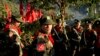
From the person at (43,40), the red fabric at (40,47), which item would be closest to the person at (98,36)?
the person at (43,40)

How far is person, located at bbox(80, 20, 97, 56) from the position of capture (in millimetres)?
12531

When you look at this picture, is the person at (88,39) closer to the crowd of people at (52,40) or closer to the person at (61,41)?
the crowd of people at (52,40)

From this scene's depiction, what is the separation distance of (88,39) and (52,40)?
3.76 m

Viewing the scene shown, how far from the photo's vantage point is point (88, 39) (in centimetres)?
1273

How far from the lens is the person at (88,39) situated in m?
12.5

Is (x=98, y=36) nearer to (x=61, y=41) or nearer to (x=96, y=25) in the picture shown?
(x=96, y=25)

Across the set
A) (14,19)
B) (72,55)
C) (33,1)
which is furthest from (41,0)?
(14,19)

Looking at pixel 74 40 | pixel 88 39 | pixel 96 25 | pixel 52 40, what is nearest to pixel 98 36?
pixel 96 25

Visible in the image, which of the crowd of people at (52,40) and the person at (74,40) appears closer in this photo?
the crowd of people at (52,40)

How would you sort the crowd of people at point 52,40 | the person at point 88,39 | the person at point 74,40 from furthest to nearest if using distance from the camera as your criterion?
the person at point 74,40, the person at point 88,39, the crowd of people at point 52,40

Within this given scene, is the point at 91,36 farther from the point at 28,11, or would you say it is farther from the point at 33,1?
the point at 33,1

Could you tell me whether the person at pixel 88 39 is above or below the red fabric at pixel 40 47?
below

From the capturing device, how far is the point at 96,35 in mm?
12305

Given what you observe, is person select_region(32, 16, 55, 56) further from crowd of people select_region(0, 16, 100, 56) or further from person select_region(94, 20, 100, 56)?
person select_region(94, 20, 100, 56)
